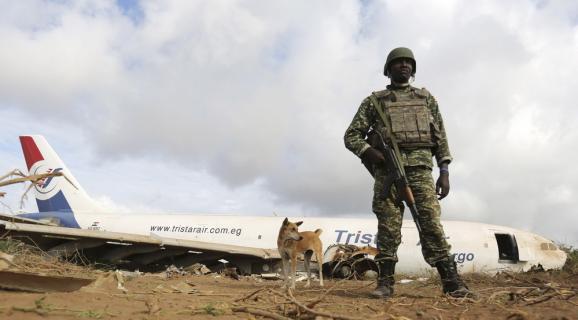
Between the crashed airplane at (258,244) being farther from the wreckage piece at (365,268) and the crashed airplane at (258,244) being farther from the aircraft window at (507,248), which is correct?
the wreckage piece at (365,268)

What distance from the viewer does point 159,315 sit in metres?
2.56

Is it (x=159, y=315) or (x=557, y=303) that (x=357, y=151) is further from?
(x=159, y=315)

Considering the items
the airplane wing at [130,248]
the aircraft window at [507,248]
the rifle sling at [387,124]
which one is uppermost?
the rifle sling at [387,124]

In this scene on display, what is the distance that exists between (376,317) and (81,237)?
9.04 m

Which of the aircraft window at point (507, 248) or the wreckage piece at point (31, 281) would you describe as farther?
the aircraft window at point (507, 248)

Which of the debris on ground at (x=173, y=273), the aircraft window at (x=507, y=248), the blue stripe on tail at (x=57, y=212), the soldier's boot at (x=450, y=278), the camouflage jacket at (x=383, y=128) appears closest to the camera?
the soldier's boot at (x=450, y=278)

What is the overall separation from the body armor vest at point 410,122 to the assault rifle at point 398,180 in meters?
0.19

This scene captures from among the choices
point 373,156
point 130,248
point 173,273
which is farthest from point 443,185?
point 130,248

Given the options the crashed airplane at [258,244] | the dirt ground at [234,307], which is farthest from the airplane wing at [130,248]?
the dirt ground at [234,307]

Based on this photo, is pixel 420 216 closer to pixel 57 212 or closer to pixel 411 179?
pixel 411 179

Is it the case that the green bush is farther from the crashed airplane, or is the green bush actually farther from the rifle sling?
A: the rifle sling

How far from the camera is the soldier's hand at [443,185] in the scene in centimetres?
452

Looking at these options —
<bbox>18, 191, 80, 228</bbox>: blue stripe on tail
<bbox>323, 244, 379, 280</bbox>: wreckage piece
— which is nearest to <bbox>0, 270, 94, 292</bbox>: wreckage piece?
<bbox>323, 244, 379, 280</bbox>: wreckage piece

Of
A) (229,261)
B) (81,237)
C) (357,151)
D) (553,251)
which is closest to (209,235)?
(229,261)
